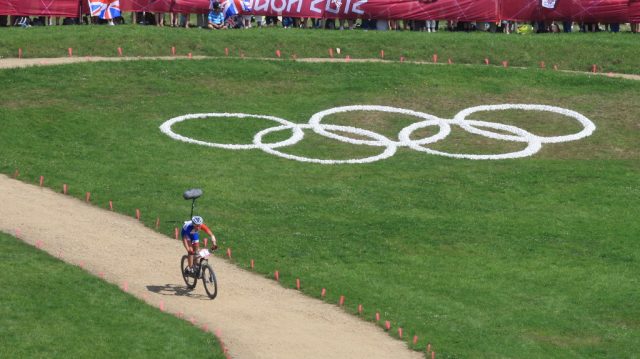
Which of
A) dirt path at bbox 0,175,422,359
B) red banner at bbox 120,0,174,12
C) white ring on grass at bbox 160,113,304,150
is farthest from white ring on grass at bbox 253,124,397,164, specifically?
red banner at bbox 120,0,174,12

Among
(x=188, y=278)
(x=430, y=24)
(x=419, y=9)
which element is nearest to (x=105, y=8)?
(x=419, y=9)

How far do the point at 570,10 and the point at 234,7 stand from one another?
19.5 meters

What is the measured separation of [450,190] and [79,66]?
2246 cm

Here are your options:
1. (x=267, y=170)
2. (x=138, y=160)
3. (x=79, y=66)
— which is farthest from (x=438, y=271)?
(x=79, y=66)

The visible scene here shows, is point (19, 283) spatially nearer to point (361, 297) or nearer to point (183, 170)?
point (361, 297)

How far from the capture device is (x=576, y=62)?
226 feet

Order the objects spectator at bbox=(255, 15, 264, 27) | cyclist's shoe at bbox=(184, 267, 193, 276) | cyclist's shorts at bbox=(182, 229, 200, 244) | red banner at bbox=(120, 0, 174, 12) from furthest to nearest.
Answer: spectator at bbox=(255, 15, 264, 27) < red banner at bbox=(120, 0, 174, 12) < cyclist's shoe at bbox=(184, 267, 193, 276) < cyclist's shorts at bbox=(182, 229, 200, 244)

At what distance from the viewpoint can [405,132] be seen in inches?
2347

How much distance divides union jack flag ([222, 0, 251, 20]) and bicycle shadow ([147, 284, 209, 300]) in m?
34.5

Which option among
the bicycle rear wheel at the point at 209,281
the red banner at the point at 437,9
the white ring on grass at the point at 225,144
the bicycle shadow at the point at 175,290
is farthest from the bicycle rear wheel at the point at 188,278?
the red banner at the point at 437,9

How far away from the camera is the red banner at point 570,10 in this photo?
237 ft

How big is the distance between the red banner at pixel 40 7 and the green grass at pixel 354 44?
1617 millimetres

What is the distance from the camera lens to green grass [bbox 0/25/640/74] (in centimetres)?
6762

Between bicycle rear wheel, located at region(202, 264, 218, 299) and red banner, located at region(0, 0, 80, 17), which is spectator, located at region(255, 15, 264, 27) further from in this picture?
bicycle rear wheel, located at region(202, 264, 218, 299)
